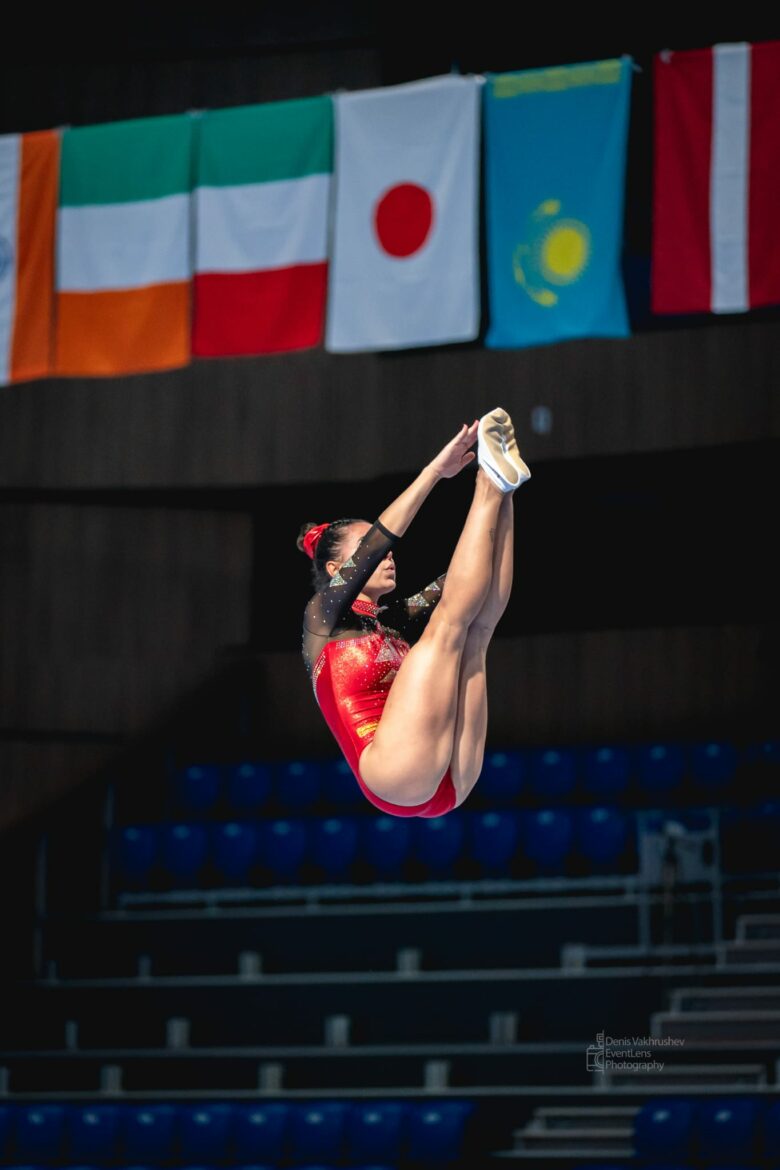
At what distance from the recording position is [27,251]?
1002 centimetres

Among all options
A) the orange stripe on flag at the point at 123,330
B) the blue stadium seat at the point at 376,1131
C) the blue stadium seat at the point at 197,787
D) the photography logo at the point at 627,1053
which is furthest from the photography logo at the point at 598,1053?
the orange stripe on flag at the point at 123,330

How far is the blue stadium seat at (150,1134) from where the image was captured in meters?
8.89

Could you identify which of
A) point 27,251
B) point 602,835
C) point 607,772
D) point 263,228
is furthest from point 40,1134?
point 263,228

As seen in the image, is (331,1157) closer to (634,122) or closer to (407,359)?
(407,359)

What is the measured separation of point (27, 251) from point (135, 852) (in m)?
4.09

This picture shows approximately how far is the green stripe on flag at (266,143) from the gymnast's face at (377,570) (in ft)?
15.4

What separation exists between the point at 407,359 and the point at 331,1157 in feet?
19.5

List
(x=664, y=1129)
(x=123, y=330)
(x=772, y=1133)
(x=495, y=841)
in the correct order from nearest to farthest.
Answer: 1. (x=772, y=1133)
2. (x=664, y=1129)
3. (x=123, y=330)
4. (x=495, y=841)

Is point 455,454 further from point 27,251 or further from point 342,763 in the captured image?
point 342,763

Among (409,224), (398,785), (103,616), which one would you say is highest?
(409,224)

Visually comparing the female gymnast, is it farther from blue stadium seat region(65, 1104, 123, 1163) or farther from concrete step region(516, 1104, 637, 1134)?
blue stadium seat region(65, 1104, 123, 1163)

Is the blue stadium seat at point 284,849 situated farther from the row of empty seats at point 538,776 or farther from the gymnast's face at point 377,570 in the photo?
the gymnast's face at point 377,570

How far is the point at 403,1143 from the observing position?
850 centimetres

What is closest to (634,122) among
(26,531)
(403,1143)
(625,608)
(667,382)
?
(667,382)
